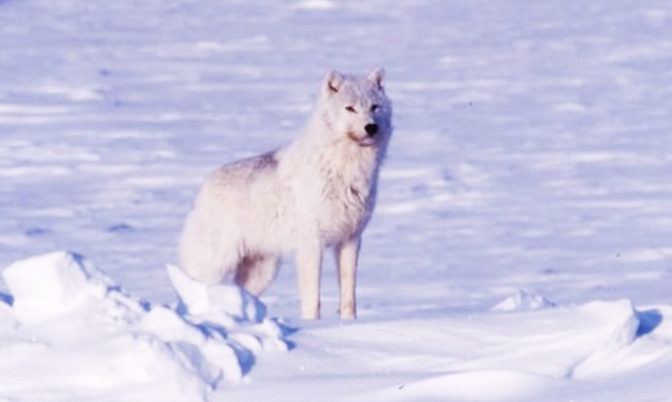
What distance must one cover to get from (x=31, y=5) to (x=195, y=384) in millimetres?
18748

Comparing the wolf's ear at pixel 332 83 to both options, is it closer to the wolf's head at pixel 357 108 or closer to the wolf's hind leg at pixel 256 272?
the wolf's head at pixel 357 108

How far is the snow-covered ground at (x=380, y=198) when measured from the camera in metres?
5.02

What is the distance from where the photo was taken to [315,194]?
8.02 m

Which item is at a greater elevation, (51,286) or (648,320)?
(51,286)

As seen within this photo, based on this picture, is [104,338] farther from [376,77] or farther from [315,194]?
[376,77]

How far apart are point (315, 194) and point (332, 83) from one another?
0.49 meters

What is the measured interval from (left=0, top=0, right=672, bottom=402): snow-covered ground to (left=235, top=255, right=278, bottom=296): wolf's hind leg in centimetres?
61

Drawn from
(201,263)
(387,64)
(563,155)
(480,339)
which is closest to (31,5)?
(387,64)

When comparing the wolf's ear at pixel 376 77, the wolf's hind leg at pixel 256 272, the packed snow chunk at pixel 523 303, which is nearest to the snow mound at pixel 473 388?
the packed snow chunk at pixel 523 303

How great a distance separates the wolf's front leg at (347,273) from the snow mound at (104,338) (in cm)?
266

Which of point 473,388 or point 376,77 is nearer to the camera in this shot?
point 473,388

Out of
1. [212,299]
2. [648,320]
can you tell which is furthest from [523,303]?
[212,299]

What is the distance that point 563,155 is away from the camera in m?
15.0

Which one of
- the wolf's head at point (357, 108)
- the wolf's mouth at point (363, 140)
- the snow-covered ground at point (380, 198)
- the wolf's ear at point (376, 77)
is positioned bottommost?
the snow-covered ground at point (380, 198)
